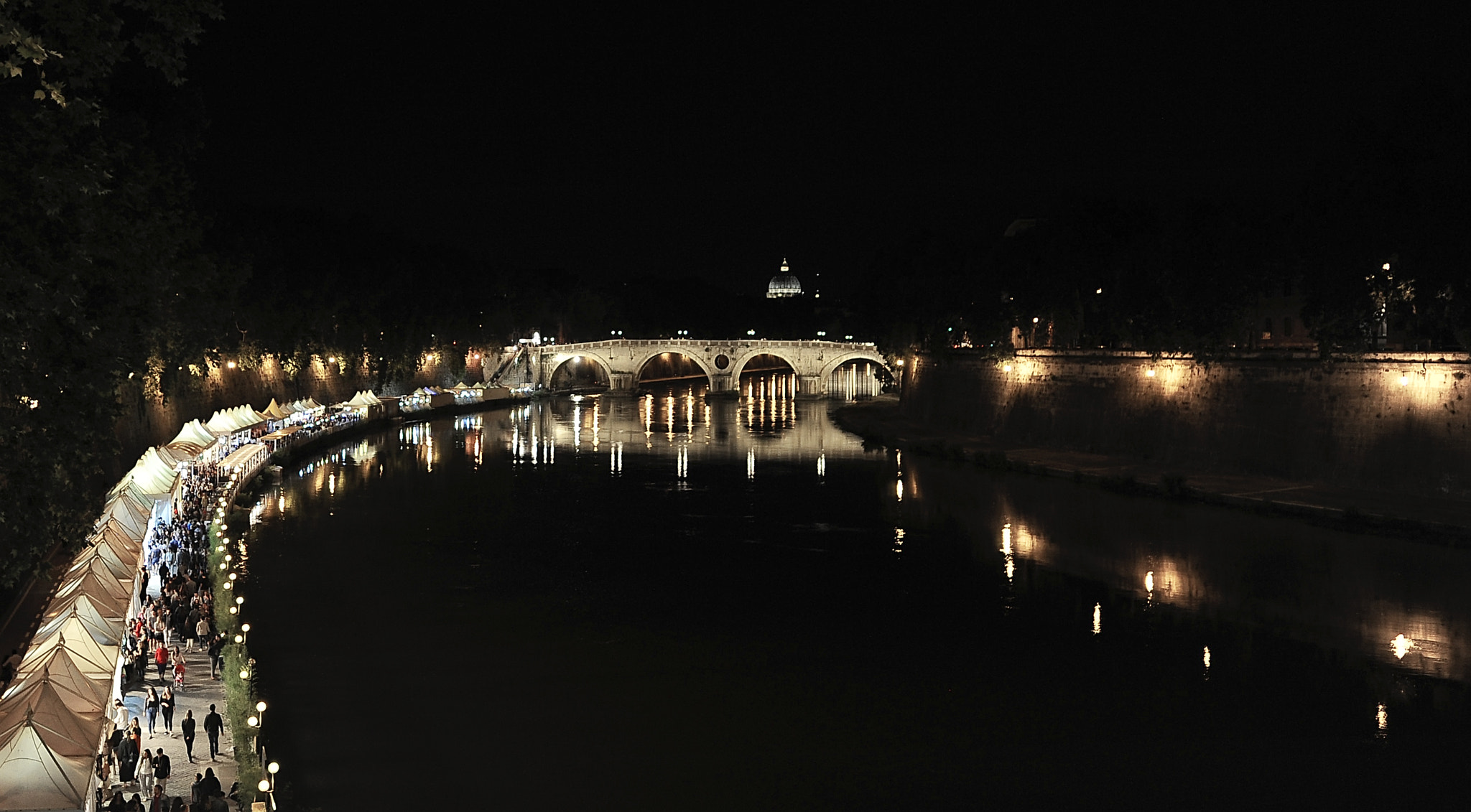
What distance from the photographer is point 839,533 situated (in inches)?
1305

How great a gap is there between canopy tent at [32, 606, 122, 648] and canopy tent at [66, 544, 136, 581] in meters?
2.05

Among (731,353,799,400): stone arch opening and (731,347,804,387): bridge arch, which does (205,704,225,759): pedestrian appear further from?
(731,353,799,400): stone arch opening

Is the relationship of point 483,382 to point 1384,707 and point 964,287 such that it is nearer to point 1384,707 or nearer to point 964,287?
point 964,287

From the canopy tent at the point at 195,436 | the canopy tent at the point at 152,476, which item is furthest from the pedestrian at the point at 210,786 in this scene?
the canopy tent at the point at 195,436

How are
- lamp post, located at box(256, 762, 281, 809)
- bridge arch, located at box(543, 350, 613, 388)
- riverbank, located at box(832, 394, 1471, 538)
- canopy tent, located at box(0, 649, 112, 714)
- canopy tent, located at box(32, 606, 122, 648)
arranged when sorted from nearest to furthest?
canopy tent, located at box(0, 649, 112, 714) < lamp post, located at box(256, 762, 281, 809) < canopy tent, located at box(32, 606, 122, 648) < riverbank, located at box(832, 394, 1471, 538) < bridge arch, located at box(543, 350, 613, 388)

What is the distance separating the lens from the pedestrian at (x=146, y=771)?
14137mm

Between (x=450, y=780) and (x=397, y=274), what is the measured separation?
5832 cm

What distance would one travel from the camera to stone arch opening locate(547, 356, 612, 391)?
335ft

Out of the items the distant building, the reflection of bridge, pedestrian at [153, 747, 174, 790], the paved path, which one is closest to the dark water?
the paved path

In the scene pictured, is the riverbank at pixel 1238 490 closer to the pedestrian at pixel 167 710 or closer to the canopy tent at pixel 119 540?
the pedestrian at pixel 167 710

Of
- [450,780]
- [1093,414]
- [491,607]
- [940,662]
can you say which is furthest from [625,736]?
[1093,414]

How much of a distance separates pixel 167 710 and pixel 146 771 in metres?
1.46

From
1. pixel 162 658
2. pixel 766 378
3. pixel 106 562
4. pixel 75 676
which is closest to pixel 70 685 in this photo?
pixel 75 676

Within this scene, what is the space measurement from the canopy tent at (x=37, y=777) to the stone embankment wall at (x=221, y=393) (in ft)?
22.9
